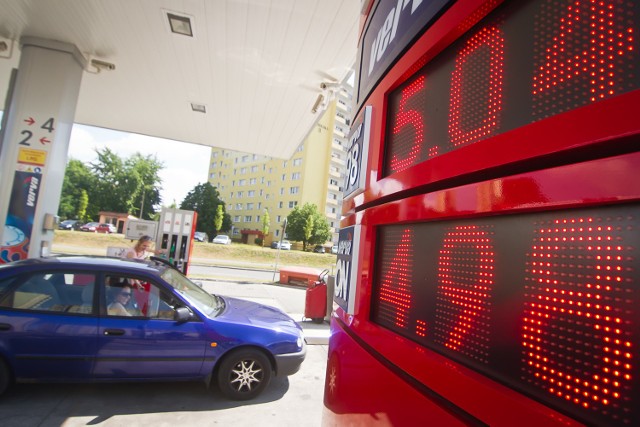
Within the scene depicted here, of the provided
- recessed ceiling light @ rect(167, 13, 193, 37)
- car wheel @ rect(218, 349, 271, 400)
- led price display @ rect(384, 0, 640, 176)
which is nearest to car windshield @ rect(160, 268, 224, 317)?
car wheel @ rect(218, 349, 271, 400)

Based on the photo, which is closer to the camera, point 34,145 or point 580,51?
point 580,51

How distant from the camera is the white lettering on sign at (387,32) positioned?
1562 millimetres

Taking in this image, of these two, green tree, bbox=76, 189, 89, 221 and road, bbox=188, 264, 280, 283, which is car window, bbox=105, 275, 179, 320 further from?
green tree, bbox=76, 189, 89, 221

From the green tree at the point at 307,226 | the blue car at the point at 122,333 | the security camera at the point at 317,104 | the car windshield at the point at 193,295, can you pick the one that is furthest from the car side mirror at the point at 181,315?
the green tree at the point at 307,226

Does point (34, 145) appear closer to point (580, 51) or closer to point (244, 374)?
point (244, 374)

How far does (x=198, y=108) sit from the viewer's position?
923 cm

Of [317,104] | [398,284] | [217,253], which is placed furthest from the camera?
[217,253]

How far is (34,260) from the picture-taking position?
4207 mm

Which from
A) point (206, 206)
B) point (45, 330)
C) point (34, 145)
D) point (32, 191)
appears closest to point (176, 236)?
point (32, 191)

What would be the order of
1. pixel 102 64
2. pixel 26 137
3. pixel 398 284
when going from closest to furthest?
pixel 398 284, pixel 26 137, pixel 102 64

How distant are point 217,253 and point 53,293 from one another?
3079 cm

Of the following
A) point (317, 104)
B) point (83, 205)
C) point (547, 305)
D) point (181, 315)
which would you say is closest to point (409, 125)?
point (547, 305)

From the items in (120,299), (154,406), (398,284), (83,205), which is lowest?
(154,406)

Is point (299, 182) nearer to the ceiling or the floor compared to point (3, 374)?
nearer to the ceiling
